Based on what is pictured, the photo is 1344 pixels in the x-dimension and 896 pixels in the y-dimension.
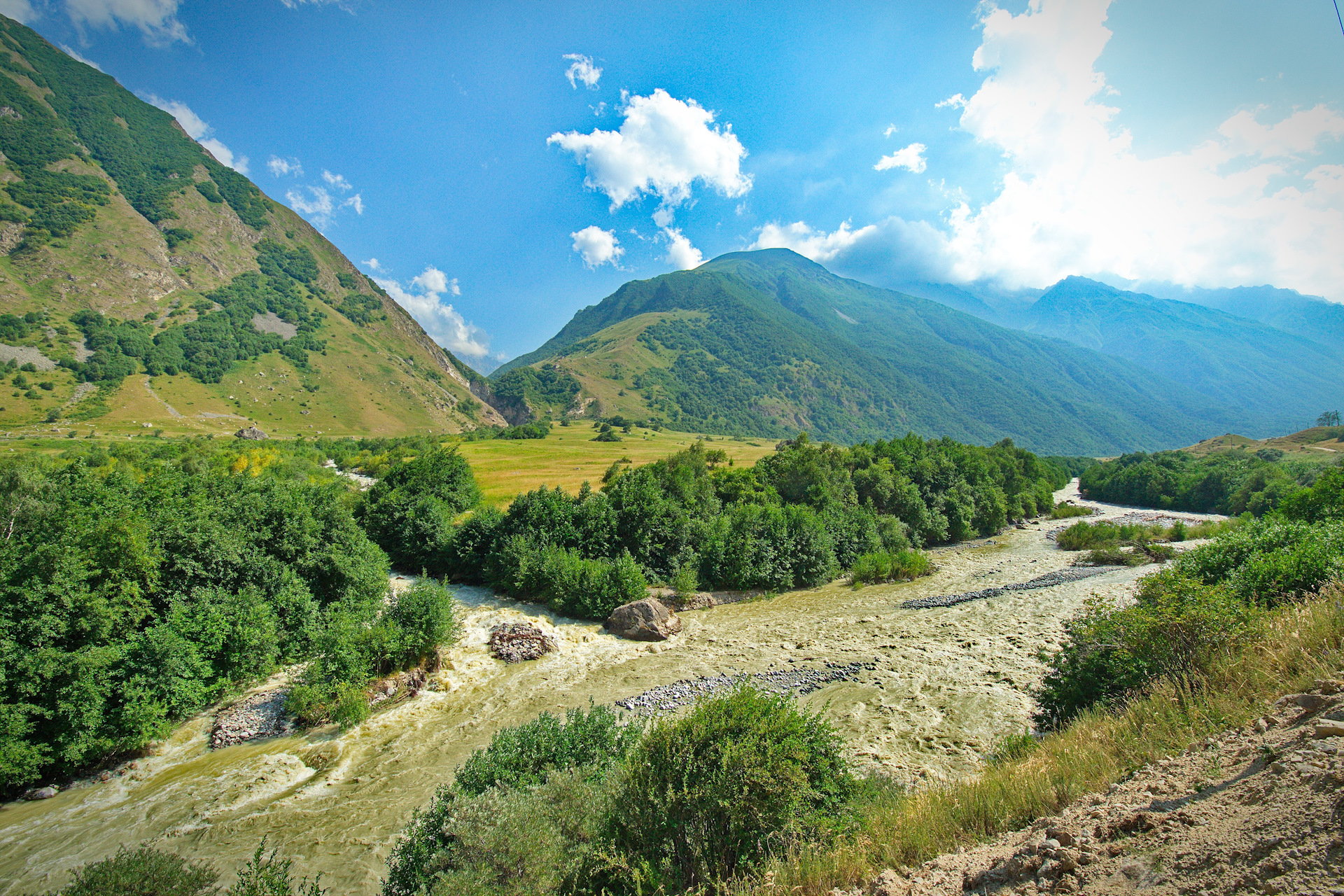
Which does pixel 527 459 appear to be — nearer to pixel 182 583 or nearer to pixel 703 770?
pixel 182 583

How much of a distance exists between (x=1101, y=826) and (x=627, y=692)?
54.7 ft

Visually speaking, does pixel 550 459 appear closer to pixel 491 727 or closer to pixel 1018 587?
pixel 1018 587

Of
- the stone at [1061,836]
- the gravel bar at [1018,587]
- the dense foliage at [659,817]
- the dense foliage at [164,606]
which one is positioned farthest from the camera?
the gravel bar at [1018,587]

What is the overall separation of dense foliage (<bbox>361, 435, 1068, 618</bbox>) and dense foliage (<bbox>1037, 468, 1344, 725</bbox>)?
20.9 metres

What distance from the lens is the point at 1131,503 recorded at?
86062 mm

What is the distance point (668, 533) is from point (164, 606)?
25.5 metres

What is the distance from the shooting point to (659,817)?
778cm

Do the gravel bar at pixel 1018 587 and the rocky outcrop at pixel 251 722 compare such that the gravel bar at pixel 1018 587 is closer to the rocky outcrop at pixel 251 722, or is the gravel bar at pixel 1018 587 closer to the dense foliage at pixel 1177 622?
the dense foliage at pixel 1177 622

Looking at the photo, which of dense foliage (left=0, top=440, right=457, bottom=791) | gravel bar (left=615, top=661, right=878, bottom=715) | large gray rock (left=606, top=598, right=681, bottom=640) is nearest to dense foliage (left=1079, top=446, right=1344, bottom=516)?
gravel bar (left=615, top=661, right=878, bottom=715)

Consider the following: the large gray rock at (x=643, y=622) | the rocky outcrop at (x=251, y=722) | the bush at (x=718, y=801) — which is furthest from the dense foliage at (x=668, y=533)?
the bush at (x=718, y=801)

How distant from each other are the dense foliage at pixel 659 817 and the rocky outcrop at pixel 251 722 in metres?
12.0

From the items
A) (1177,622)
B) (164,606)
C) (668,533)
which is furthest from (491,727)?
(668,533)

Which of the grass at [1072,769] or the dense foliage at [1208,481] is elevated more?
the grass at [1072,769]

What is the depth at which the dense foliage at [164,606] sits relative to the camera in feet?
47.1
